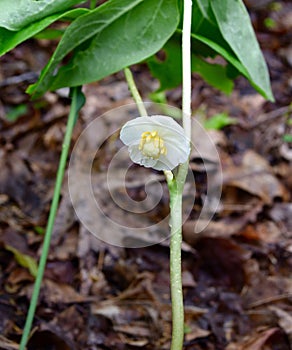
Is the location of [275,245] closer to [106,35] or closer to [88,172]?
[88,172]

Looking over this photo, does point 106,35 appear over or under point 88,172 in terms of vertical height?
under

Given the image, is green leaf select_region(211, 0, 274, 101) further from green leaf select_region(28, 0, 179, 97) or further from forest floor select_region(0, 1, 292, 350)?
forest floor select_region(0, 1, 292, 350)

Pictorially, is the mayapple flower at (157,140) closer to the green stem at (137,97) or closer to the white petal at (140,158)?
the white petal at (140,158)

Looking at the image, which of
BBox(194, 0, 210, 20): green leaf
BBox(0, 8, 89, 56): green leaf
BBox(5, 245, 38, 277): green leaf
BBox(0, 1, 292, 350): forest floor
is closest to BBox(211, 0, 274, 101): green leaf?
BBox(194, 0, 210, 20): green leaf

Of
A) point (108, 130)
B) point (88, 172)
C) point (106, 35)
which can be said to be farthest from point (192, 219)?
point (106, 35)

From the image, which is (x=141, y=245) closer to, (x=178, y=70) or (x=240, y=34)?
(x=178, y=70)

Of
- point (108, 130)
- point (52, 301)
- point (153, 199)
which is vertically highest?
point (108, 130)

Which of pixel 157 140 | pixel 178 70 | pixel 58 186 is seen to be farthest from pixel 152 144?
pixel 178 70
